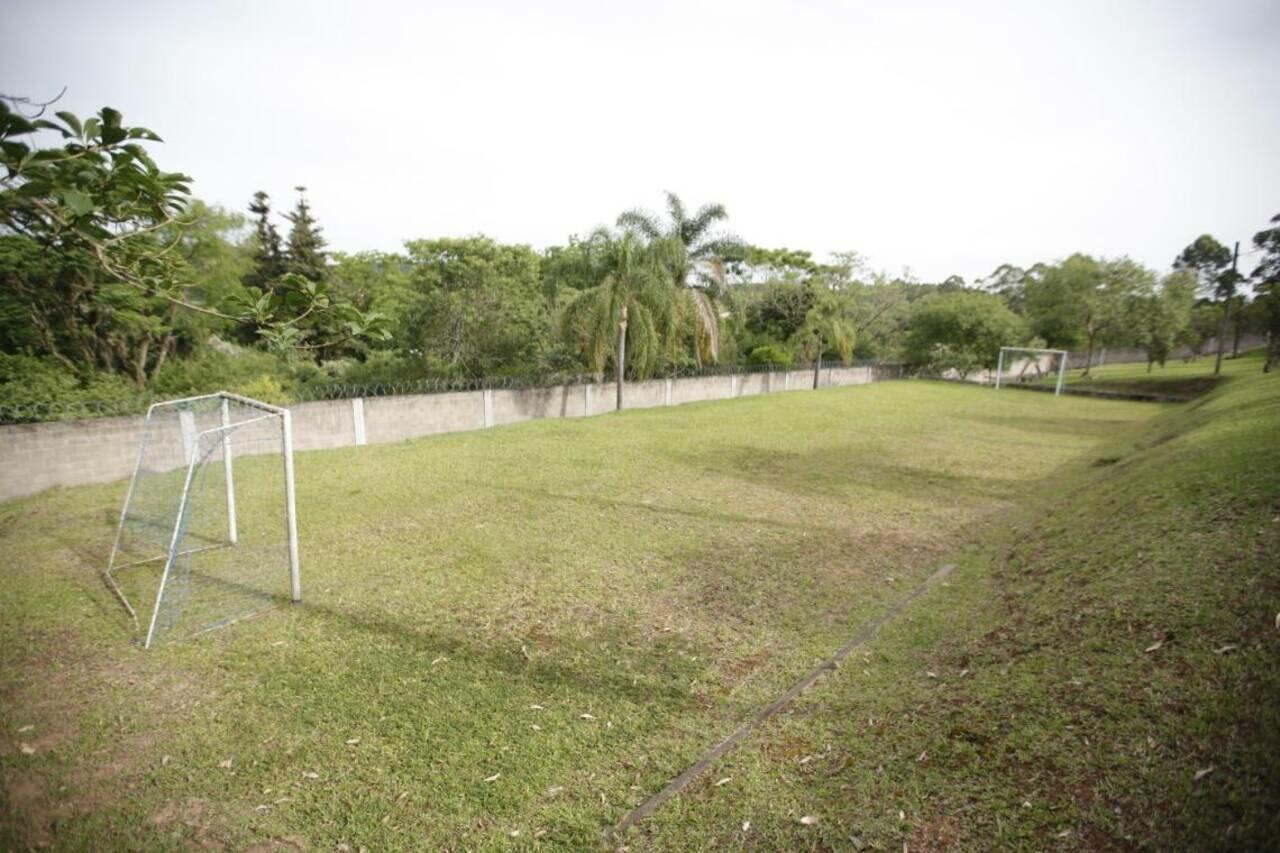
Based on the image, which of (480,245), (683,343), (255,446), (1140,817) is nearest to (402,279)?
(480,245)

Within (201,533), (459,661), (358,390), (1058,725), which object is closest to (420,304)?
(358,390)

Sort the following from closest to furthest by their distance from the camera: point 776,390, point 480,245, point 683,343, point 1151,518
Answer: point 1151,518 < point 683,343 < point 776,390 < point 480,245

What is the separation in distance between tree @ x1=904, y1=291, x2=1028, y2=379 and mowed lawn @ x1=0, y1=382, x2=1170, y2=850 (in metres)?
26.7

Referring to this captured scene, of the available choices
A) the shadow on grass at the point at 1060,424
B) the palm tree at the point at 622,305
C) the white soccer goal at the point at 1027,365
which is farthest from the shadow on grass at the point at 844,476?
the white soccer goal at the point at 1027,365

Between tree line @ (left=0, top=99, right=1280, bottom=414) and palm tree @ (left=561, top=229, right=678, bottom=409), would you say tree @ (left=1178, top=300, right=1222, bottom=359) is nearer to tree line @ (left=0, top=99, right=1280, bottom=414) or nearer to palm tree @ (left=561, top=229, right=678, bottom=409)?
tree line @ (left=0, top=99, right=1280, bottom=414)

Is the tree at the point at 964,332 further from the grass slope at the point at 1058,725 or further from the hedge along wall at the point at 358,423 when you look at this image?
the grass slope at the point at 1058,725

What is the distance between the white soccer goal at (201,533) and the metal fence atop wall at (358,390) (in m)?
0.68

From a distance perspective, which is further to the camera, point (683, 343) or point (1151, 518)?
point (683, 343)

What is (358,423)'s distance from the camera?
39.6 ft

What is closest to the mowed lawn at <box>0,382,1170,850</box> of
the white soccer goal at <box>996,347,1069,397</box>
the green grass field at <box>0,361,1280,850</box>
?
the green grass field at <box>0,361,1280,850</box>

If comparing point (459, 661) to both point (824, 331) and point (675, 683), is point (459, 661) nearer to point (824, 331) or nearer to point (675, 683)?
point (675, 683)

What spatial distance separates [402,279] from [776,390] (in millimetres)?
20781

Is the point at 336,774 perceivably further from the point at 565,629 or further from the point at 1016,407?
the point at 1016,407

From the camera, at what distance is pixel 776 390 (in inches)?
1039
